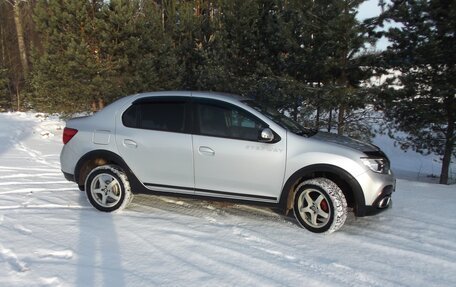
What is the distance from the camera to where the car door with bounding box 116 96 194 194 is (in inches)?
209

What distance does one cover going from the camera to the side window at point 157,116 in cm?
543

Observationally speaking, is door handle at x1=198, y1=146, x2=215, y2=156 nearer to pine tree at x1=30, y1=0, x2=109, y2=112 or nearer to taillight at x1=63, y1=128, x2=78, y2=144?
taillight at x1=63, y1=128, x2=78, y2=144

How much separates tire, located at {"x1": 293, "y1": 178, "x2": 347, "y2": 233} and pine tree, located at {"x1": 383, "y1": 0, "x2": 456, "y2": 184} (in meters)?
5.18

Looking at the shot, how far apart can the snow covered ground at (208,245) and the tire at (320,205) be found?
147 mm

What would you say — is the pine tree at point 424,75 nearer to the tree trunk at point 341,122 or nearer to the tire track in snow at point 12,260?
the tree trunk at point 341,122

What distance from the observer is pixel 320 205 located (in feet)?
16.0

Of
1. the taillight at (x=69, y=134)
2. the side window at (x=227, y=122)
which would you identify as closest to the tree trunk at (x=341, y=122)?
the side window at (x=227, y=122)

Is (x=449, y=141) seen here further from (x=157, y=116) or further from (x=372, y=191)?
(x=157, y=116)

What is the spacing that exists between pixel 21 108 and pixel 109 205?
25556mm

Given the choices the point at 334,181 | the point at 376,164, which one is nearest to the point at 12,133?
the point at 334,181

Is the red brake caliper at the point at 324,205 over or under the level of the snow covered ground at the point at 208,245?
over

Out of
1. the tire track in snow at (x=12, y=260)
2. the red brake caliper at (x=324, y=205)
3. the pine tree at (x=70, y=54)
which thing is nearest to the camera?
the tire track in snow at (x=12, y=260)

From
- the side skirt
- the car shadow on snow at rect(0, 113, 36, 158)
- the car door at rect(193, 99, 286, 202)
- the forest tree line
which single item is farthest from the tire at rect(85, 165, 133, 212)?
the car shadow on snow at rect(0, 113, 36, 158)

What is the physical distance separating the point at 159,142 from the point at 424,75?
6654 millimetres
